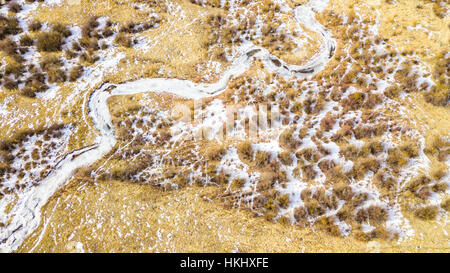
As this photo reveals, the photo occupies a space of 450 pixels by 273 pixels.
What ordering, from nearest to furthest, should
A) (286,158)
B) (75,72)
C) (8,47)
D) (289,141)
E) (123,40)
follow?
(286,158), (289,141), (75,72), (8,47), (123,40)

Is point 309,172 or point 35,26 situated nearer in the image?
point 309,172

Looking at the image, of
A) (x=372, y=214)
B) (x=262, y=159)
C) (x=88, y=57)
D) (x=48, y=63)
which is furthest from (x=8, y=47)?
(x=372, y=214)

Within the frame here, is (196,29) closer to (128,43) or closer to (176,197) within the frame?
(128,43)

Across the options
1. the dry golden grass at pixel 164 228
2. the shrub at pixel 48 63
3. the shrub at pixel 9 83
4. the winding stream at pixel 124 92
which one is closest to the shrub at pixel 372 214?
the dry golden grass at pixel 164 228

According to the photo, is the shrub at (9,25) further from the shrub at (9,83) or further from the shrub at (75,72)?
the shrub at (75,72)

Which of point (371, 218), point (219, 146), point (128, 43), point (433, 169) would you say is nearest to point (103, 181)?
point (219, 146)

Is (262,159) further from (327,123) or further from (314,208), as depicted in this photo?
(327,123)
